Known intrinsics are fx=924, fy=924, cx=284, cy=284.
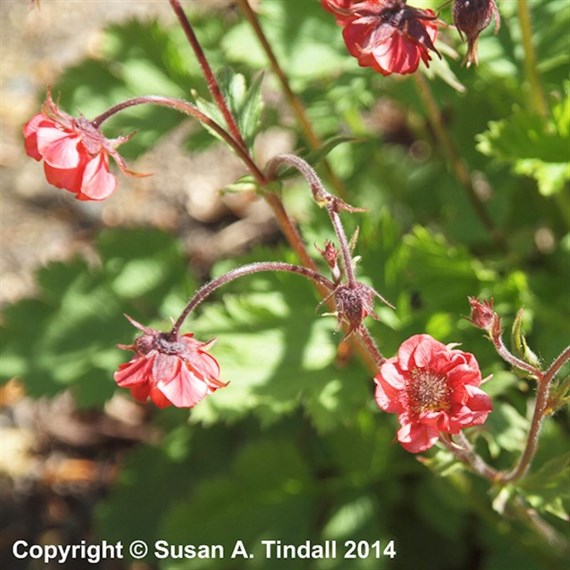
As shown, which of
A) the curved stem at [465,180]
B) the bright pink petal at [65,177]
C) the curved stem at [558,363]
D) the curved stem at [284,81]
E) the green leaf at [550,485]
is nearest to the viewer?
the curved stem at [558,363]

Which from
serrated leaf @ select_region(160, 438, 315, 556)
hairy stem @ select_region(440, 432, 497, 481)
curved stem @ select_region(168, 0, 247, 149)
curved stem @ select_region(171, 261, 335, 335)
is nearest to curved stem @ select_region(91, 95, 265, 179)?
curved stem @ select_region(168, 0, 247, 149)

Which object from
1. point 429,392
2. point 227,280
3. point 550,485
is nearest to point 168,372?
point 227,280

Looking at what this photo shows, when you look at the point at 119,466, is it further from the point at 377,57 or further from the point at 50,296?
the point at 377,57

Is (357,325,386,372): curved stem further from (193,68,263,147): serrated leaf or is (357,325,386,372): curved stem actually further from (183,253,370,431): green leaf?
(183,253,370,431): green leaf

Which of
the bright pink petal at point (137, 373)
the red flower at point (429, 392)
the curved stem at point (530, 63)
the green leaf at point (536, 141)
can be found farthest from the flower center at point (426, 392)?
the curved stem at point (530, 63)

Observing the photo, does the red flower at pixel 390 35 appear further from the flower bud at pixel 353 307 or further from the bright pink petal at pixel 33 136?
the bright pink petal at pixel 33 136
